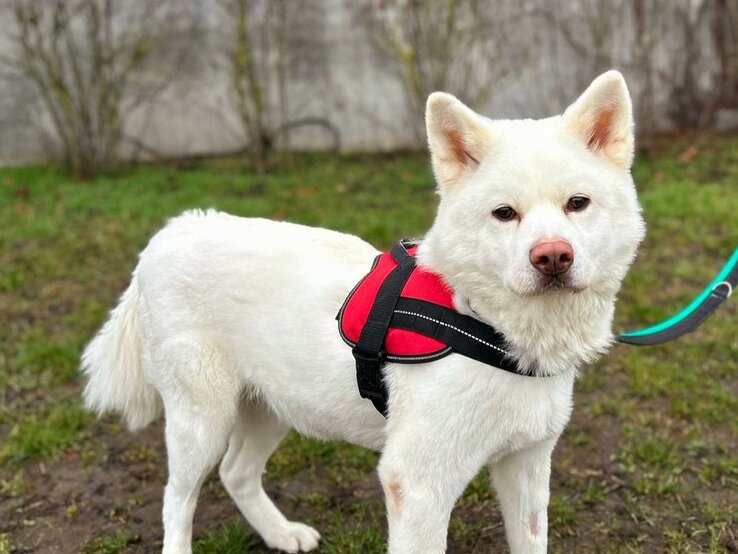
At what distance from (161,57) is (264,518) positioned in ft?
27.6

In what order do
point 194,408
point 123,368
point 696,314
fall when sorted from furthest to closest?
1. point 123,368
2. point 696,314
3. point 194,408

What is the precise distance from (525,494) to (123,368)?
1.65m

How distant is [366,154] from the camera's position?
10.6m

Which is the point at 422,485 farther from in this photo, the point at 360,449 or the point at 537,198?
the point at 360,449

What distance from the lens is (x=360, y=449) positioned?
12.4 ft

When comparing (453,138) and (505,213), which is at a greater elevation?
(453,138)

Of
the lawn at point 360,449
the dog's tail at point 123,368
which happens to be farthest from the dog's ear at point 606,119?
the dog's tail at point 123,368

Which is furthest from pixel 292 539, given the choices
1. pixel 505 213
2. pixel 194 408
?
pixel 505 213

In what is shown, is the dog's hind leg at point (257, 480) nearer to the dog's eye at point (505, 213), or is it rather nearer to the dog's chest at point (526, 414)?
the dog's chest at point (526, 414)

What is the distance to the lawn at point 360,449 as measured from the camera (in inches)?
123

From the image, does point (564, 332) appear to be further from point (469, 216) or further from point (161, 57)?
point (161, 57)

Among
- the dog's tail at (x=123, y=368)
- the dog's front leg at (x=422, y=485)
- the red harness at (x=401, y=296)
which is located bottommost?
the dog's tail at (x=123, y=368)

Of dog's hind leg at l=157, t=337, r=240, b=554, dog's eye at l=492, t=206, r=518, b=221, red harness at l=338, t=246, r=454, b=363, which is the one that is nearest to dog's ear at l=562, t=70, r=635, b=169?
dog's eye at l=492, t=206, r=518, b=221

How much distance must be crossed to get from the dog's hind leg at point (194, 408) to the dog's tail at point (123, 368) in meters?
0.31
